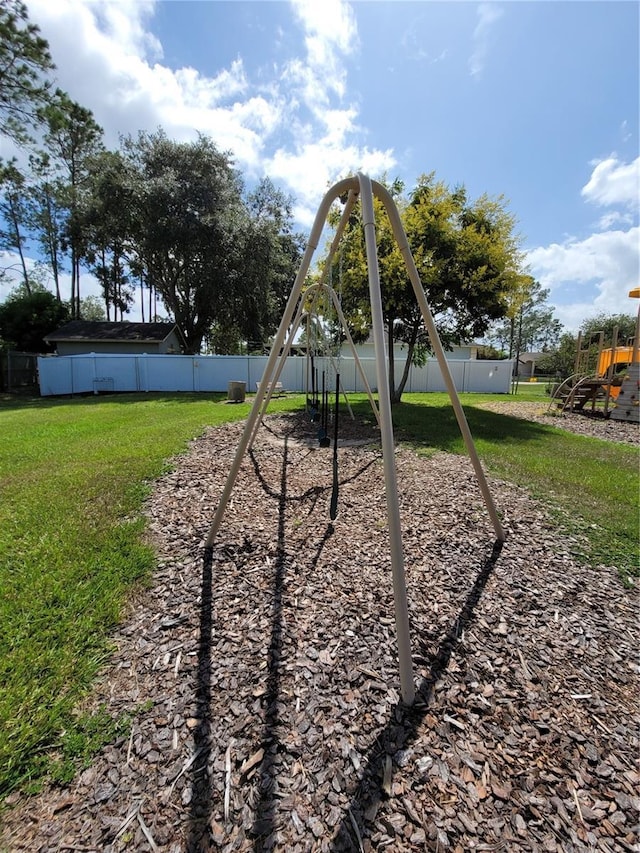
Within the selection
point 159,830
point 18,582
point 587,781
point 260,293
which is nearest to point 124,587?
point 18,582

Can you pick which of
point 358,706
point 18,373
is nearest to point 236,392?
point 358,706

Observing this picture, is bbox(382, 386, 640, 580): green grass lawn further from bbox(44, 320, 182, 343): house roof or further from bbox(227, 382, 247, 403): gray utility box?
bbox(44, 320, 182, 343): house roof

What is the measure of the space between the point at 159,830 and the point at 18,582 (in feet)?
6.04

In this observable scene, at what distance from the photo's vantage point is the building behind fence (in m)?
17.9

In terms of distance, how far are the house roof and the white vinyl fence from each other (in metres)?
5.50

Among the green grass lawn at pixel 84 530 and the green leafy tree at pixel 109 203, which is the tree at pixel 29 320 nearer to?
the green leafy tree at pixel 109 203

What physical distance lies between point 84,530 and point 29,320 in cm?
2633

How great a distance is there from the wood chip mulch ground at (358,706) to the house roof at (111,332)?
885 inches

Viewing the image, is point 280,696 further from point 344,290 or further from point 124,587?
point 344,290

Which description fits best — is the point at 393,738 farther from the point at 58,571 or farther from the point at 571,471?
the point at 571,471

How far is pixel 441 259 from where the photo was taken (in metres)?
9.50

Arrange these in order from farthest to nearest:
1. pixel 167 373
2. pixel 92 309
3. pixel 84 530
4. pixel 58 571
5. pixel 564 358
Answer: pixel 92 309 → pixel 564 358 → pixel 167 373 → pixel 84 530 → pixel 58 571

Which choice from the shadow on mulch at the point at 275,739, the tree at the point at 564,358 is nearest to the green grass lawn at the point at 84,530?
the shadow on mulch at the point at 275,739

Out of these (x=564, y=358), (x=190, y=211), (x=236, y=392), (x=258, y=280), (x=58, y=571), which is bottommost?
(x=58, y=571)
